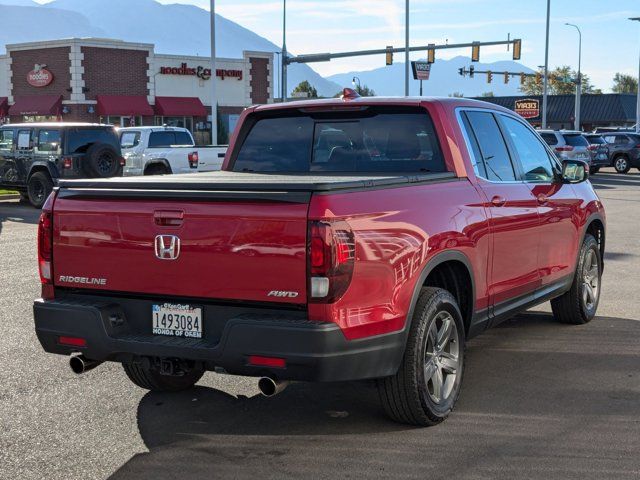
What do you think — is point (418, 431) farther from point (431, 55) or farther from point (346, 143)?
A: point (431, 55)

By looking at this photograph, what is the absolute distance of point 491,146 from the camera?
20.9 ft

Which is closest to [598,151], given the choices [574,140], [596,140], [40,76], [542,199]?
[596,140]

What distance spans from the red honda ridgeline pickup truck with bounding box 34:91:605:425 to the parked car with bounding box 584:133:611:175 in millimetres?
34172

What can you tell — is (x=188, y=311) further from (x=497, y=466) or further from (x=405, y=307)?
(x=497, y=466)

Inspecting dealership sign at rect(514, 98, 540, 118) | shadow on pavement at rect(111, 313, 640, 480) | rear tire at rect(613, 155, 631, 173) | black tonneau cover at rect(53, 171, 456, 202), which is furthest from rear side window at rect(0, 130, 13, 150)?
dealership sign at rect(514, 98, 540, 118)

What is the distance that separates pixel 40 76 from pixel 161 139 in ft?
82.0

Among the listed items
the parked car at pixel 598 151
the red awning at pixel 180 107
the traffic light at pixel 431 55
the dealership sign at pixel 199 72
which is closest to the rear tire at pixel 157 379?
the parked car at pixel 598 151

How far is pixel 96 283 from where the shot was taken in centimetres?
493

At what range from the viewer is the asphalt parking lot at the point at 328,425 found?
4.53 meters

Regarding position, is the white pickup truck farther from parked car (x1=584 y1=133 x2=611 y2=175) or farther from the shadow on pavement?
parked car (x1=584 y1=133 x2=611 y2=175)

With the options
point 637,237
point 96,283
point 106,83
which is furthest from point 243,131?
point 106,83

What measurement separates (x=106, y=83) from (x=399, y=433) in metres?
43.3

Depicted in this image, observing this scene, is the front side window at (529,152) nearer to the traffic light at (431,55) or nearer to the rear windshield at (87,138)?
the rear windshield at (87,138)

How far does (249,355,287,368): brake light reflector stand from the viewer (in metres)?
4.40
